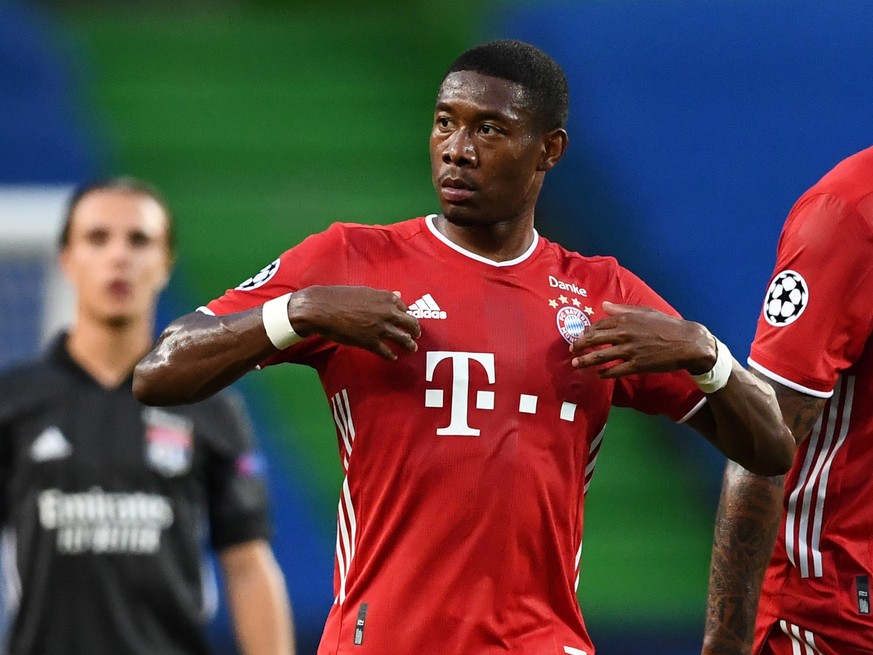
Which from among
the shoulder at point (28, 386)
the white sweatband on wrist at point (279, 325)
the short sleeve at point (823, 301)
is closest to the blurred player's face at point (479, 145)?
the white sweatband on wrist at point (279, 325)

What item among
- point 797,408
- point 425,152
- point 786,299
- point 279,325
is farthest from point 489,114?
point 425,152

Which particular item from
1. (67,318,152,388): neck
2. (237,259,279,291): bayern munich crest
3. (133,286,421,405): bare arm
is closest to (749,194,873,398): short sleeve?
(133,286,421,405): bare arm

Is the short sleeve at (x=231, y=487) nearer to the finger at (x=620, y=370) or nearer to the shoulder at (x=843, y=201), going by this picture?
the finger at (x=620, y=370)

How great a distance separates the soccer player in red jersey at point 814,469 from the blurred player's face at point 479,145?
70 centimetres

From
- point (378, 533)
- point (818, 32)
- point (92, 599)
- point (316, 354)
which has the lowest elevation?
point (92, 599)

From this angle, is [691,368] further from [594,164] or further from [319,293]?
[594,164]

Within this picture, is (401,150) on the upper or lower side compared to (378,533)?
upper

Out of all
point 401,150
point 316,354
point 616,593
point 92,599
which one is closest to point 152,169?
point 401,150

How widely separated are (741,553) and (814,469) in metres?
0.26

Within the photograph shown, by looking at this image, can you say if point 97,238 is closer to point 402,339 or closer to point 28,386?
point 28,386

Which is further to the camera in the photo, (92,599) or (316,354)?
(92,599)

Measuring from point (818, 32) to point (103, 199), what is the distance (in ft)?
15.0

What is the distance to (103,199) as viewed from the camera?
16.6ft

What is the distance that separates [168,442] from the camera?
15.3 ft
